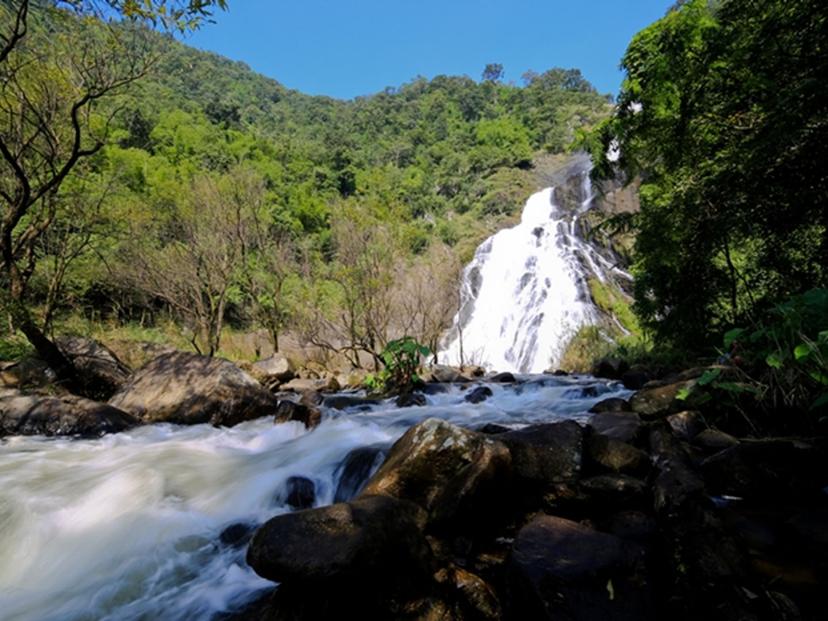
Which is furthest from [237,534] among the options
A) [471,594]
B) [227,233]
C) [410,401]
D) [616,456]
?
[227,233]

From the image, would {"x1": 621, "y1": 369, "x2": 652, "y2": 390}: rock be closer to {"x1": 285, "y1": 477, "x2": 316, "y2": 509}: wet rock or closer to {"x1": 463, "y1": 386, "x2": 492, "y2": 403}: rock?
{"x1": 463, "y1": 386, "x2": 492, "y2": 403}: rock

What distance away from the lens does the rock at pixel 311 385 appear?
12.9m

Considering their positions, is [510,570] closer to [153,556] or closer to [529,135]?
[153,556]

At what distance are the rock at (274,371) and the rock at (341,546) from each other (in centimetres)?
1149

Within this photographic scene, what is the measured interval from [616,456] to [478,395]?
612cm

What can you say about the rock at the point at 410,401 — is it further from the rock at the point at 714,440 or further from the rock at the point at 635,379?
the rock at the point at 714,440

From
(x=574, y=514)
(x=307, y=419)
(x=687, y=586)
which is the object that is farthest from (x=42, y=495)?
(x=687, y=586)

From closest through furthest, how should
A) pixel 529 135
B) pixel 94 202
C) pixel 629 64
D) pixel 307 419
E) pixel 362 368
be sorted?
pixel 307 419 → pixel 629 64 → pixel 94 202 → pixel 362 368 → pixel 529 135

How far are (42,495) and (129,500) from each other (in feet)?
3.37

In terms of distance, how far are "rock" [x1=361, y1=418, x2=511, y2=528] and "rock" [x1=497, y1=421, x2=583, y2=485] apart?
0.27 metres

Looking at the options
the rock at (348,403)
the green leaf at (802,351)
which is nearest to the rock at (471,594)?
the green leaf at (802,351)

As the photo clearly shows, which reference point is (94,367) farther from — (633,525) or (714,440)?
(714,440)

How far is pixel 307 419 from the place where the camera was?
279 inches

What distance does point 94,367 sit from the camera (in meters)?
9.63
